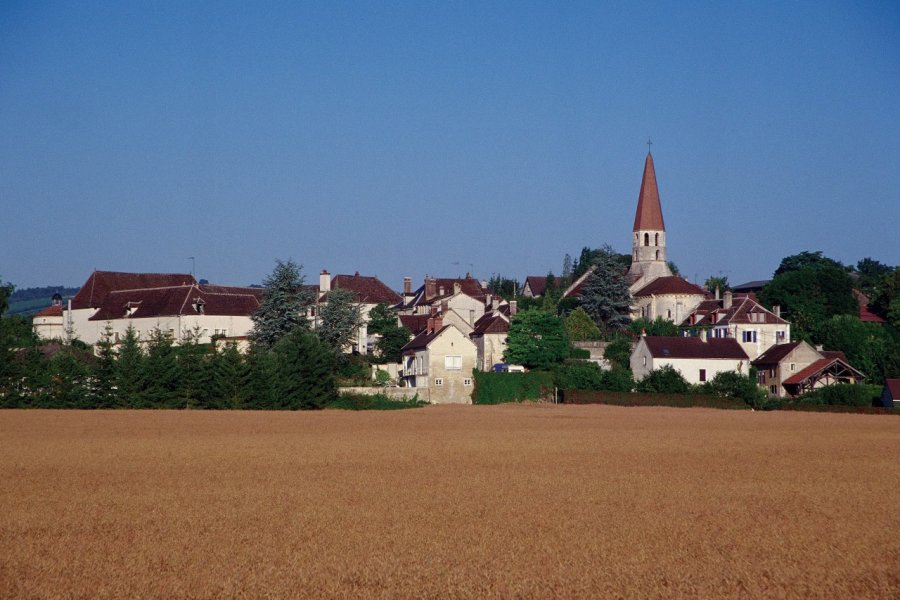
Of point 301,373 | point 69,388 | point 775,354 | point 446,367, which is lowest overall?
point 69,388

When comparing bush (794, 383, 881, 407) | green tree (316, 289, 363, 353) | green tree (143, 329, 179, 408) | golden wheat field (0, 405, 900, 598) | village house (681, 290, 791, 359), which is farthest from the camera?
village house (681, 290, 791, 359)

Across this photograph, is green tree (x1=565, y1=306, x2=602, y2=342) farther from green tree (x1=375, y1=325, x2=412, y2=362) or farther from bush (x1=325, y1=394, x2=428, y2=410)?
bush (x1=325, y1=394, x2=428, y2=410)

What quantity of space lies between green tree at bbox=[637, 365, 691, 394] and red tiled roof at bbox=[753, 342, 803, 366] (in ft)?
35.0

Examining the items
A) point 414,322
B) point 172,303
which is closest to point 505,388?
point 414,322

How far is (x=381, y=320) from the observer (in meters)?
103

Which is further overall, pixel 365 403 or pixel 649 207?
pixel 649 207

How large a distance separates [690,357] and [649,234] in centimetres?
4333

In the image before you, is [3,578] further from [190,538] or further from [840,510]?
[840,510]

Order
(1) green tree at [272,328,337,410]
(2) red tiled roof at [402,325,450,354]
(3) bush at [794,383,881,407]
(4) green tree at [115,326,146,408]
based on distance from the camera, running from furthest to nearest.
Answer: (2) red tiled roof at [402,325,450,354] → (3) bush at [794,383,881,407] → (1) green tree at [272,328,337,410] → (4) green tree at [115,326,146,408]

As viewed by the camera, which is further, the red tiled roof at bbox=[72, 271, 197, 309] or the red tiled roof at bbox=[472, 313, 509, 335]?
the red tiled roof at bbox=[72, 271, 197, 309]

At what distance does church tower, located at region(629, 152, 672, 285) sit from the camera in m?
128

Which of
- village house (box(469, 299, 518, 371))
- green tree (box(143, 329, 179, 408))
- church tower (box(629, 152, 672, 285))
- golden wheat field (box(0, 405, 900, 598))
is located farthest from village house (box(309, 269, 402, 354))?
golden wheat field (box(0, 405, 900, 598))

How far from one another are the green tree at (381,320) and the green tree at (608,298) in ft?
65.7

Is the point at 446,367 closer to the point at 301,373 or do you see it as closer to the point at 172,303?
the point at 301,373
